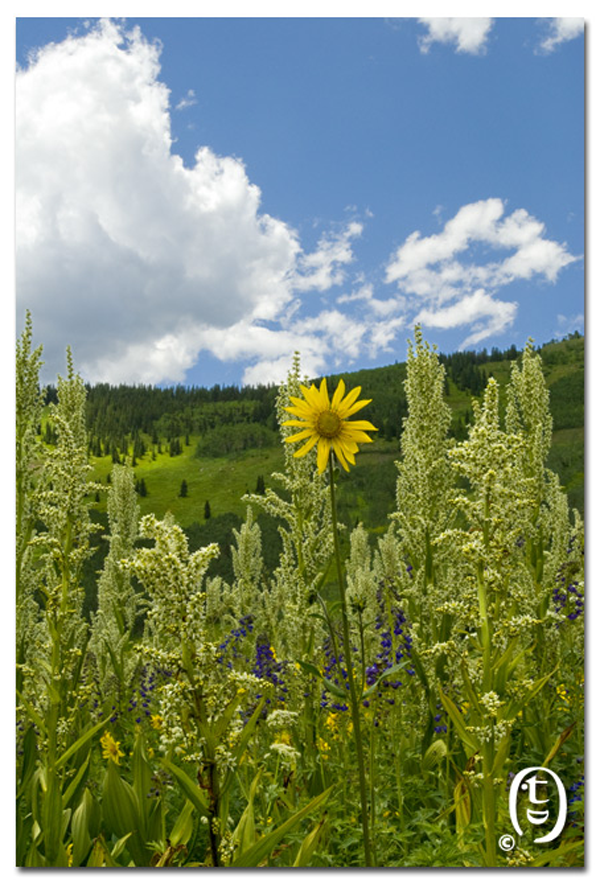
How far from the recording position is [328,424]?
124 inches

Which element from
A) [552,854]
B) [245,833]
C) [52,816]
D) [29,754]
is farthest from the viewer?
[29,754]

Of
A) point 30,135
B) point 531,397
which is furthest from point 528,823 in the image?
point 30,135

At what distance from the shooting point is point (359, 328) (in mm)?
4863

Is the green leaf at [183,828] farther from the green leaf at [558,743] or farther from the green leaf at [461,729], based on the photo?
the green leaf at [558,743]

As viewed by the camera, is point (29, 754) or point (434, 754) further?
point (29, 754)

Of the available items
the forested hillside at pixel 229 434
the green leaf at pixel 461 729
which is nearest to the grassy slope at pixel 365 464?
the forested hillside at pixel 229 434

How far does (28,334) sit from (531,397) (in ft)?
13.7

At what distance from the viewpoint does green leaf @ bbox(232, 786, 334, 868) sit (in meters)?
2.70

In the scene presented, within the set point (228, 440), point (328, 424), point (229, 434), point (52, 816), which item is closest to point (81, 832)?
point (52, 816)

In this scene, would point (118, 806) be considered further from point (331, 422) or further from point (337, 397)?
point (337, 397)

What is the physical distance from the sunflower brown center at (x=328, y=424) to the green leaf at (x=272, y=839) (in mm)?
1663

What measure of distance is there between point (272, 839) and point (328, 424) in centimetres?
195

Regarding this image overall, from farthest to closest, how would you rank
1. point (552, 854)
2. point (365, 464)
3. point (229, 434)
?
point (229, 434)
point (365, 464)
point (552, 854)

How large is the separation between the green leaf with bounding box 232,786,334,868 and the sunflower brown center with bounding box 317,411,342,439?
1.66 m
